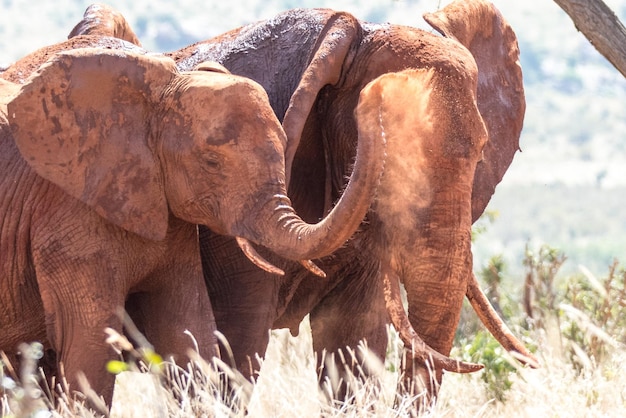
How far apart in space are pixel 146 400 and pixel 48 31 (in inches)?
3594

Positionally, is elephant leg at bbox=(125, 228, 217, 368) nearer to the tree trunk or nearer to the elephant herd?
the elephant herd

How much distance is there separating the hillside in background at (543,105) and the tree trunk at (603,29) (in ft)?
129

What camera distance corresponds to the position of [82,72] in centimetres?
827

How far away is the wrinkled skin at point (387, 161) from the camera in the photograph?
8578 mm

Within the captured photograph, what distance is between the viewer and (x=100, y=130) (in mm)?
8344

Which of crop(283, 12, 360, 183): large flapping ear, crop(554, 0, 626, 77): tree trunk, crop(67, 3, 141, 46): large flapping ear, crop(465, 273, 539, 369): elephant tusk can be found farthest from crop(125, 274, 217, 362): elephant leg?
crop(554, 0, 626, 77): tree trunk

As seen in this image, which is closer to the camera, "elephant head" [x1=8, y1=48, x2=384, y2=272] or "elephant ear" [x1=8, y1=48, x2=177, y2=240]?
"elephant head" [x1=8, y1=48, x2=384, y2=272]

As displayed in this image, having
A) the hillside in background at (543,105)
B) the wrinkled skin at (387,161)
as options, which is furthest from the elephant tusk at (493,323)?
the hillside in background at (543,105)

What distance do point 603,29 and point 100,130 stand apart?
3.07 meters

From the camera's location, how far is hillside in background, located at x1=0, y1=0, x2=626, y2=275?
2566 inches

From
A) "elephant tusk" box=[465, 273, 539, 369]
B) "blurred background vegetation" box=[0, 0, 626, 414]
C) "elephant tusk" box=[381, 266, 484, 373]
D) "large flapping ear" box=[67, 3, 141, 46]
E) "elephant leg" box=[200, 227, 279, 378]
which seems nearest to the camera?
"elephant tusk" box=[381, 266, 484, 373]

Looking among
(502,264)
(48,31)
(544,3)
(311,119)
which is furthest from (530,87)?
(311,119)

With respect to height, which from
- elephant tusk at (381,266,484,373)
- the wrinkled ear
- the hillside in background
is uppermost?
the wrinkled ear

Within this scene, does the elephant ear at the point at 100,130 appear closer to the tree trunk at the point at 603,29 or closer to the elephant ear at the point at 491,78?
the elephant ear at the point at 491,78
